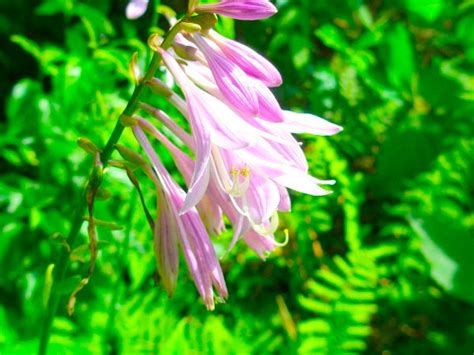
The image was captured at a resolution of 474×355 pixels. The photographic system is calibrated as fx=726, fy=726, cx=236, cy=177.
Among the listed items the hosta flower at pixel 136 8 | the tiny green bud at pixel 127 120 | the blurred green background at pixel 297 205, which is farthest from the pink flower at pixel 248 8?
the blurred green background at pixel 297 205

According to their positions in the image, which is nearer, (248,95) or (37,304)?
(248,95)

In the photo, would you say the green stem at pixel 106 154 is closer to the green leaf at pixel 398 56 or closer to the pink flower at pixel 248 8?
the pink flower at pixel 248 8

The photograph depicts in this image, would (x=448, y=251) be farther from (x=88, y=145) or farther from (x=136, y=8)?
(x=88, y=145)

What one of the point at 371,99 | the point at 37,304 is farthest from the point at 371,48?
the point at 37,304

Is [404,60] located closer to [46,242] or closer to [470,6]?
[470,6]

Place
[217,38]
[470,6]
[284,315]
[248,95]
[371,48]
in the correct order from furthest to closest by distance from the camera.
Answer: [371,48], [470,6], [284,315], [217,38], [248,95]
